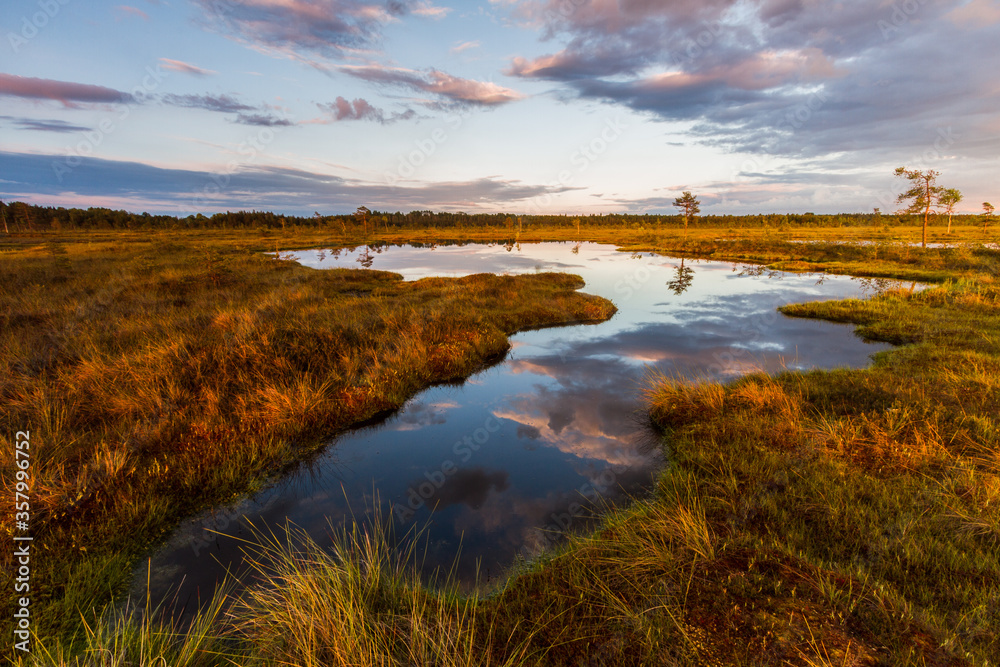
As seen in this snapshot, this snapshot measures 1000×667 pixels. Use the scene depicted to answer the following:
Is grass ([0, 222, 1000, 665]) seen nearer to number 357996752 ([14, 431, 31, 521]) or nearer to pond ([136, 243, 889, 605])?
number 357996752 ([14, 431, 31, 521])

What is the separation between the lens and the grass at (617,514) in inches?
143

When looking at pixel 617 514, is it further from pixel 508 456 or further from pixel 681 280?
pixel 681 280

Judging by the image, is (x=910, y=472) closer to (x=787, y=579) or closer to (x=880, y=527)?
(x=880, y=527)

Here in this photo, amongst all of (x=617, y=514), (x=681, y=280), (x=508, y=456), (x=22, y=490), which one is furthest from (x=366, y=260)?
(x=617, y=514)

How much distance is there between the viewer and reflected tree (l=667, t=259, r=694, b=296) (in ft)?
99.3

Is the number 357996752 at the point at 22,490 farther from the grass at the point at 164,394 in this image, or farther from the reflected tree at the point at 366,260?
the reflected tree at the point at 366,260

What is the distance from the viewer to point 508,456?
29.6ft

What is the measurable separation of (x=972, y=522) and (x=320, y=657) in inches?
309

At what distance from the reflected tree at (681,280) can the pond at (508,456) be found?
1145cm

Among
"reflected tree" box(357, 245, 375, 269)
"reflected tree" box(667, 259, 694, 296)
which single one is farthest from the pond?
"reflected tree" box(357, 245, 375, 269)

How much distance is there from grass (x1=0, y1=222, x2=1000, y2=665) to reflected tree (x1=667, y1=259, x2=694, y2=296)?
16611mm

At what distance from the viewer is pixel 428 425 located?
10453 mm

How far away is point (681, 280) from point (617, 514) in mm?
32255

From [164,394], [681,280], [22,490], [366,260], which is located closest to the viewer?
[22,490]
